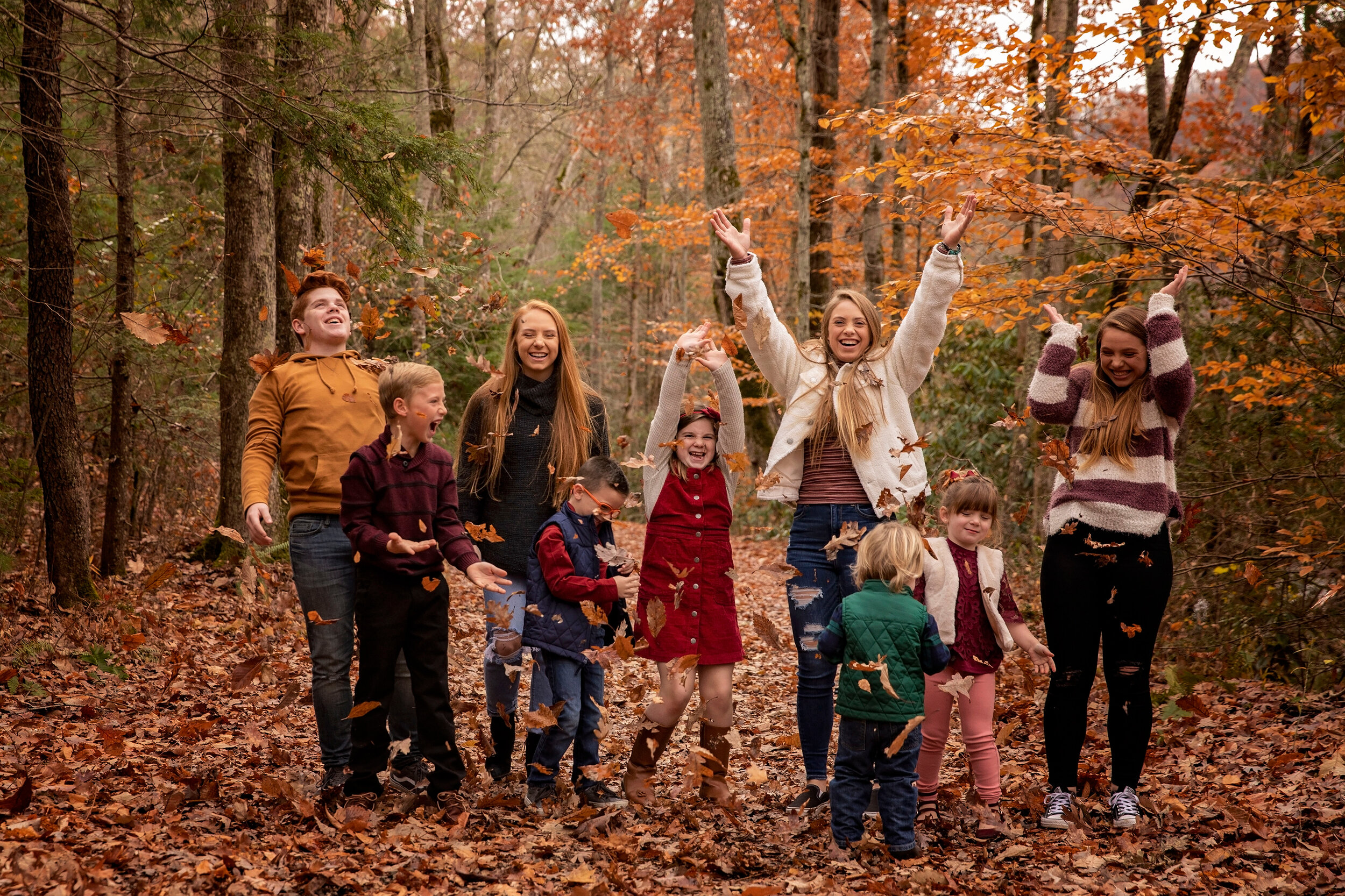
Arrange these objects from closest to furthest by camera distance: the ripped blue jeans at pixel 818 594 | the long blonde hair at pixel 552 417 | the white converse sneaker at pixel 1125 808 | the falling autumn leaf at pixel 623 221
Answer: the white converse sneaker at pixel 1125 808, the ripped blue jeans at pixel 818 594, the long blonde hair at pixel 552 417, the falling autumn leaf at pixel 623 221

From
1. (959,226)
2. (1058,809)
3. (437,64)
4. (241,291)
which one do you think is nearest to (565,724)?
(1058,809)

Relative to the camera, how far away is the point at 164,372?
32.8ft

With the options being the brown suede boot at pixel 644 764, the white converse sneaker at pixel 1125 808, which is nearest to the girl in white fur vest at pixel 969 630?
the white converse sneaker at pixel 1125 808

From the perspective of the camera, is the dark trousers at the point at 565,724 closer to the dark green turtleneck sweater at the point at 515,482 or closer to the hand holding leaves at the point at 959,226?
the dark green turtleneck sweater at the point at 515,482

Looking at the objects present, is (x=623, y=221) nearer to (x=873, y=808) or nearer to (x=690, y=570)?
(x=690, y=570)

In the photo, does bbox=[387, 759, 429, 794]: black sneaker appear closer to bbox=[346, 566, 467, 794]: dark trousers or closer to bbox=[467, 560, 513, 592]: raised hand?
bbox=[346, 566, 467, 794]: dark trousers

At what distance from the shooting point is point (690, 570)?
418cm

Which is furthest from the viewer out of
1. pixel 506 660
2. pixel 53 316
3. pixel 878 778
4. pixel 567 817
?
pixel 53 316

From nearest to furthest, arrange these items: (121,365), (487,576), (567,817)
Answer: (487,576)
(567,817)
(121,365)

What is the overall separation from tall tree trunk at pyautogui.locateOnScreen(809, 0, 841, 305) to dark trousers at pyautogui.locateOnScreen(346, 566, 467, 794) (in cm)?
1005

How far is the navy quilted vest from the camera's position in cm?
414

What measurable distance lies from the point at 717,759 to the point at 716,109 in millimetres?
9847

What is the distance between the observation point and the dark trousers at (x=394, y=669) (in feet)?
12.9

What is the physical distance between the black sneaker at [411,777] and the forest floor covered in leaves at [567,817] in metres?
→ 0.22
